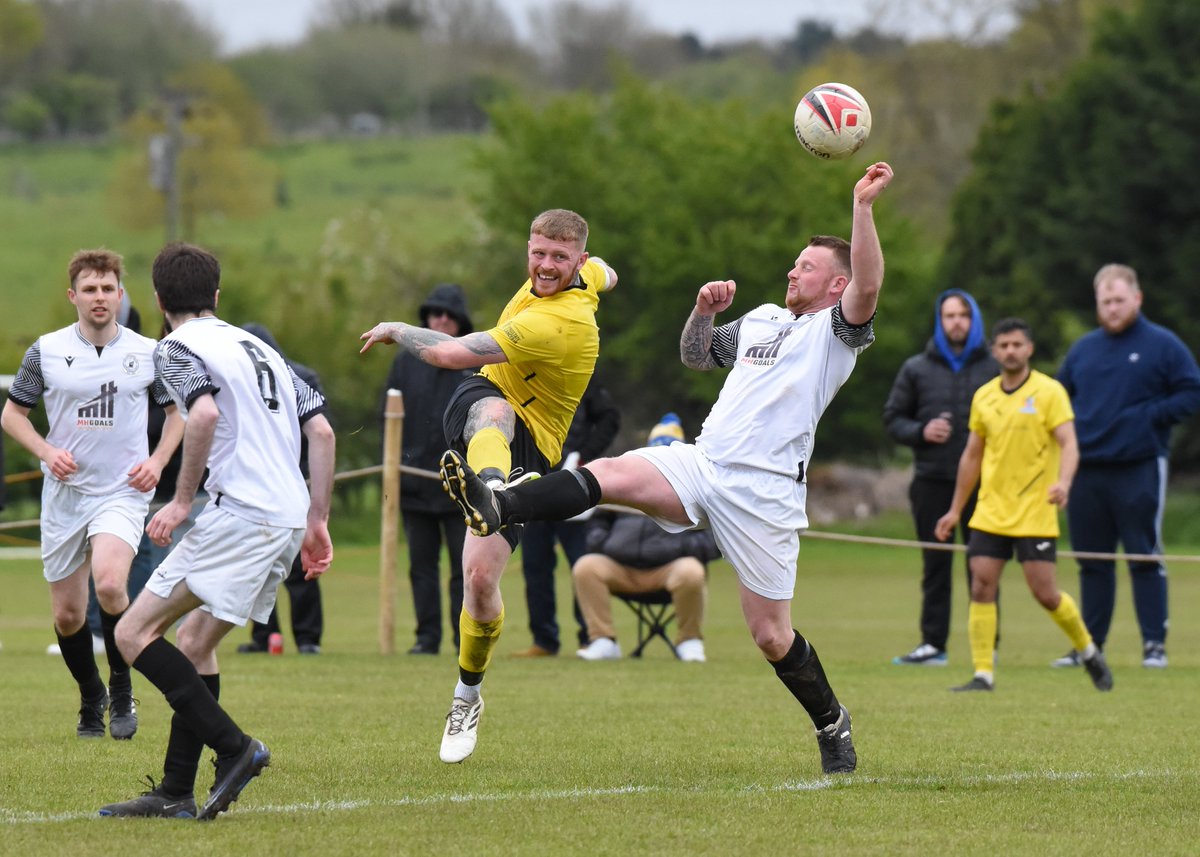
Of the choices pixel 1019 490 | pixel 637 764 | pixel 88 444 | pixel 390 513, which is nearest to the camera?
pixel 637 764

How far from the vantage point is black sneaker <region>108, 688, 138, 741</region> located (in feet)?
25.4

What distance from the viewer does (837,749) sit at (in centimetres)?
677

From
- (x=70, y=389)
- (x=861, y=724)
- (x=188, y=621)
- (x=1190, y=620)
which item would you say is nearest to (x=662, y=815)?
(x=188, y=621)

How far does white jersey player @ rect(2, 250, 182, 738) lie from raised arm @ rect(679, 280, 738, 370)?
2.29m

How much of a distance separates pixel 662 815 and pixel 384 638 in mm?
7024

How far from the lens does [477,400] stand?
7105mm

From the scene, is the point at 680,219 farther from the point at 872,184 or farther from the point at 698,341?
the point at 872,184

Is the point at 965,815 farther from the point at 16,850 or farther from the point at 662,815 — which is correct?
the point at 16,850

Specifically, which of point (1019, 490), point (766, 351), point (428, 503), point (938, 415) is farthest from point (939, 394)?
point (766, 351)

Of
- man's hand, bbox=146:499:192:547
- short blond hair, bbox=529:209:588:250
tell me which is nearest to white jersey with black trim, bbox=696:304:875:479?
short blond hair, bbox=529:209:588:250

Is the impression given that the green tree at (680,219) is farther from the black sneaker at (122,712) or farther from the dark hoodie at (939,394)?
the black sneaker at (122,712)

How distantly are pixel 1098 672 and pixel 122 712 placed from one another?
5.67 m

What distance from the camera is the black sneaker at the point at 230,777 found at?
555 centimetres

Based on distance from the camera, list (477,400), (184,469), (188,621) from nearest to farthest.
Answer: (184,469), (188,621), (477,400)
